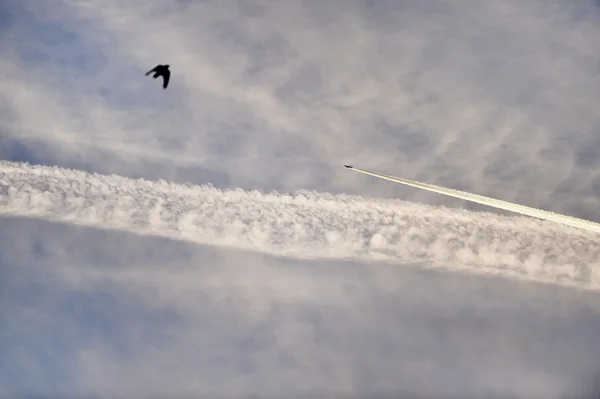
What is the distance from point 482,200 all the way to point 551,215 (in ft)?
11.9

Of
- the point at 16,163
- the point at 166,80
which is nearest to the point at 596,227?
the point at 166,80

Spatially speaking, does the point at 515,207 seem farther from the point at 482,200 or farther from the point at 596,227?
the point at 596,227

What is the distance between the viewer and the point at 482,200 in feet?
78.6

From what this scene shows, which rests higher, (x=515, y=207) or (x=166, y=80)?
→ (x=166, y=80)

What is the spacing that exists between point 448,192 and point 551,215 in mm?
5317

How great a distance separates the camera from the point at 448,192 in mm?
23812

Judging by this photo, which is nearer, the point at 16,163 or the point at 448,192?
the point at 448,192

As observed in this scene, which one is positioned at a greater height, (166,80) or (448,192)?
(166,80)

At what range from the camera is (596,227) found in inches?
975

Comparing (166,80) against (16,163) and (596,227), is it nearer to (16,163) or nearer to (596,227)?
(16,163)

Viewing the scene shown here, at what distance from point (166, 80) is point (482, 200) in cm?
2059

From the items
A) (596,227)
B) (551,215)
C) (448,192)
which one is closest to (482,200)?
(448,192)

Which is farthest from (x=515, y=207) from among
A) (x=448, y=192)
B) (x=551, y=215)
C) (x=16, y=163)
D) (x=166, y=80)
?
(x=16, y=163)

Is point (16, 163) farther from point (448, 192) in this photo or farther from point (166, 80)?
point (448, 192)
